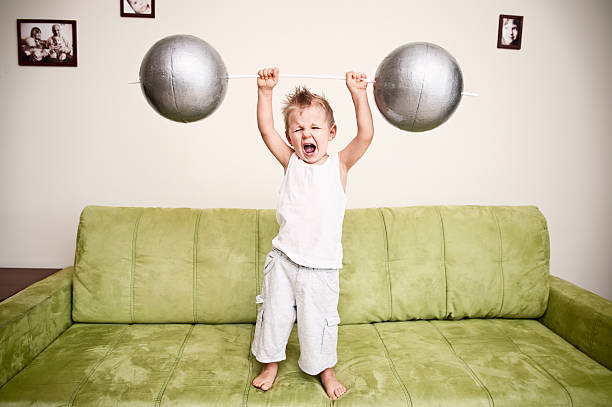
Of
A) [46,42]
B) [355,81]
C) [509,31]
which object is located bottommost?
[355,81]

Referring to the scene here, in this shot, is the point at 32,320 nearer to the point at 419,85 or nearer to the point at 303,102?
the point at 303,102

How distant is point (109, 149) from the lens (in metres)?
2.18

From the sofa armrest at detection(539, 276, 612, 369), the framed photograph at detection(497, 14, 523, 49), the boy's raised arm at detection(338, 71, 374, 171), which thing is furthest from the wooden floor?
the framed photograph at detection(497, 14, 523, 49)

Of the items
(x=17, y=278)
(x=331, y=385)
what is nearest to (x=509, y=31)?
(x=331, y=385)

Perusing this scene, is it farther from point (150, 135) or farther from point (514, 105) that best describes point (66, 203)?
point (514, 105)

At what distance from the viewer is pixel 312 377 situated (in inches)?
57.1

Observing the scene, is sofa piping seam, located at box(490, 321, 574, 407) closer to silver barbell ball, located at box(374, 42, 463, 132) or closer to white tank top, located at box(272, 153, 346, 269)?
white tank top, located at box(272, 153, 346, 269)

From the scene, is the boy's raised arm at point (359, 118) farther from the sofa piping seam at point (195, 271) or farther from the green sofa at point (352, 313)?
the sofa piping seam at point (195, 271)

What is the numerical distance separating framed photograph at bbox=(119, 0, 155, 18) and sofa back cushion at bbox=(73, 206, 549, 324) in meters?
0.99

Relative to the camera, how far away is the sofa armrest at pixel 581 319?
156 cm

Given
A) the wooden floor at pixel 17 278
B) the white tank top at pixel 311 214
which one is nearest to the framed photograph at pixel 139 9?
the white tank top at pixel 311 214

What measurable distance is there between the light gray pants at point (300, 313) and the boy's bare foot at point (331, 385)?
3 cm

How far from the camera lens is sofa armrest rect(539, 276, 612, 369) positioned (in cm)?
156

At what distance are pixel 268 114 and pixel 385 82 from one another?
1.44ft
